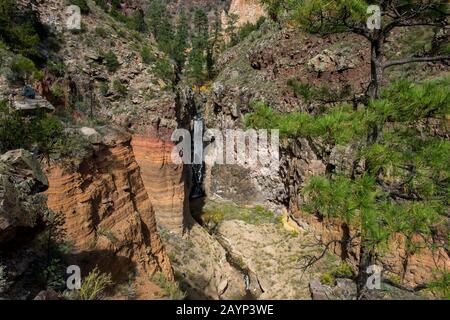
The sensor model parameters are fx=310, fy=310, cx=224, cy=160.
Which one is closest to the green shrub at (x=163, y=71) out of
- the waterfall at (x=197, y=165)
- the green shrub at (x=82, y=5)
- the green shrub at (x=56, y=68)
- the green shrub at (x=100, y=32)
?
the green shrub at (x=100, y=32)

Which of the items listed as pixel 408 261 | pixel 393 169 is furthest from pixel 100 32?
pixel 408 261

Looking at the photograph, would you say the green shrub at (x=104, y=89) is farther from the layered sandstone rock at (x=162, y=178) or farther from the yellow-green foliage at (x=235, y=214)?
the yellow-green foliage at (x=235, y=214)

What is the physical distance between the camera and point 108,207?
11617mm

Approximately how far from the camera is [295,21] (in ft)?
21.8

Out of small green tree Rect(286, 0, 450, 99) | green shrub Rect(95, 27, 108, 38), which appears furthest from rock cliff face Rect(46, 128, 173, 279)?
green shrub Rect(95, 27, 108, 38)

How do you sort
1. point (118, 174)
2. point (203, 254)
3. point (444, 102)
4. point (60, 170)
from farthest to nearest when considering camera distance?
point (203, 254), point (118, 174), point (60, 170), point (444, 102)

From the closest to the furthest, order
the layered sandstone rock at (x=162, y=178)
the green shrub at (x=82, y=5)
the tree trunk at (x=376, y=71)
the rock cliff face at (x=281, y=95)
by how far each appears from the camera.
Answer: the tree trunk at (x=376, y=71)
the layered sandstone rock at (x=162, y=178)
the green shrub at (x=82, y=5)
the rock cliff face at (x=281, y=95)

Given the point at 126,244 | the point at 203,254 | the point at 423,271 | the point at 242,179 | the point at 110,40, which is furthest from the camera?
the point at 242,179

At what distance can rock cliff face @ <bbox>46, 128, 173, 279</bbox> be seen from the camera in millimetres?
9656

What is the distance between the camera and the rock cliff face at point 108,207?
9.66 meters

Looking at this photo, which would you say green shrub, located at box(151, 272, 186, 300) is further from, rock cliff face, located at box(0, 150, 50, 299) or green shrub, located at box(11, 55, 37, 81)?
green shrub, located at box(11, 55, 37, 81)

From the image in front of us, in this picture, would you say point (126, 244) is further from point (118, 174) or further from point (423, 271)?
point (423, 271)
